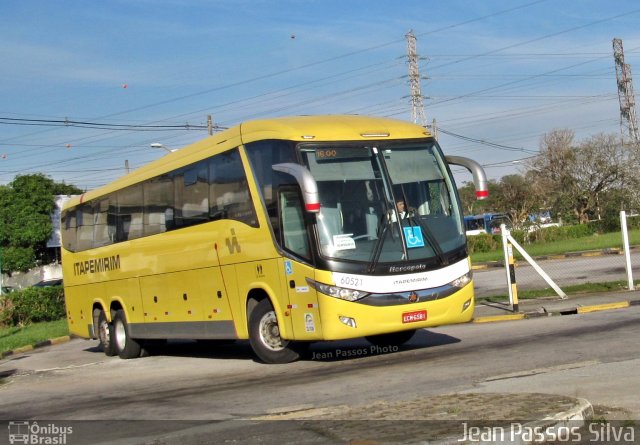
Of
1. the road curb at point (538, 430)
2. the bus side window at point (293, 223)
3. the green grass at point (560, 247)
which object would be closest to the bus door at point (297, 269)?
the bus side window at point (293, 223)

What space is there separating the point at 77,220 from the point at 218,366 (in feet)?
25.5

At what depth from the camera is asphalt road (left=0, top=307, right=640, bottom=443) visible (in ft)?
30.2

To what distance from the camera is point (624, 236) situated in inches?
772

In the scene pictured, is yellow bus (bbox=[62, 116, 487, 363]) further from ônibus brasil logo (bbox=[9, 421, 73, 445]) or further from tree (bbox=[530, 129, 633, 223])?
tree (bbox=[530, 129, 633, 223])

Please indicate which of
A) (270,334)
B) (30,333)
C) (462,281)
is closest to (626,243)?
→ (462,281)

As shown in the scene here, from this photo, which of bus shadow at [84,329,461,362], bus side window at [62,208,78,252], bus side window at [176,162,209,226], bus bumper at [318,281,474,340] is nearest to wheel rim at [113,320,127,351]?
bus shadow at [84,329,461,362]

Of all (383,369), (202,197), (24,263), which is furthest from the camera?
(24,263)

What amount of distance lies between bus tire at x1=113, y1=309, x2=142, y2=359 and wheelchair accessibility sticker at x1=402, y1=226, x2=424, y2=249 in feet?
26.1

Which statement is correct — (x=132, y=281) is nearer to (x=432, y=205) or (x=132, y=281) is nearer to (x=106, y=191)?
(x=106, y=191)

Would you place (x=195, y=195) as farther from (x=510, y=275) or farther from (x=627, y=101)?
(x=627, y=101)

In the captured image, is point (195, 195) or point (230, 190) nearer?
point (230, 190)

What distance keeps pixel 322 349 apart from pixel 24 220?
55.5m

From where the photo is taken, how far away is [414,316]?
12.1 meters

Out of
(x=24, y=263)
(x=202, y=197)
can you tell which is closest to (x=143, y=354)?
(x=202, y=197)
